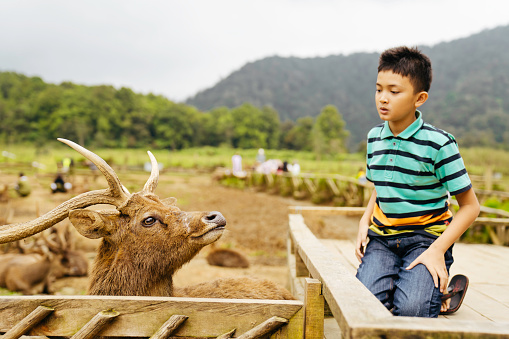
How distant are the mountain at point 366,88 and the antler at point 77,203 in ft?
177

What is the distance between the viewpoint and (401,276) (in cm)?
213

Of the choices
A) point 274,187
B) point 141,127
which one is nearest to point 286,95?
point 141,127

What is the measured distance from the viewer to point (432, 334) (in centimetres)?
110

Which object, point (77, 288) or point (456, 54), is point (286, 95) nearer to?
point (456, 54)

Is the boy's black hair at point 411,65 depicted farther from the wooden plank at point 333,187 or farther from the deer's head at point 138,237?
the wooden plank at point 333,187

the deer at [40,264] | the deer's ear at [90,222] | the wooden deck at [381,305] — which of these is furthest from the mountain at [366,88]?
the deer's ear at [90,222]

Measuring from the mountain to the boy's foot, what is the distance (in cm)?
5283

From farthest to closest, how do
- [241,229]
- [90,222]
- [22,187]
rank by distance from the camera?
[22,187], [241,229], [90,222]

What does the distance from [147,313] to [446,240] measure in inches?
59.8

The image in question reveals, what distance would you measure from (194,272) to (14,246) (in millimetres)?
3398

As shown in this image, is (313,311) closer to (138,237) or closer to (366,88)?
(138,237)

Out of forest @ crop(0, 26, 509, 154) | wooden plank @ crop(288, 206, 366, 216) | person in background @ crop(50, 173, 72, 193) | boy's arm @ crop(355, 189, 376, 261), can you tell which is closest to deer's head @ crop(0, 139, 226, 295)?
boy's arm @ crop(355, 189, 376, 261)

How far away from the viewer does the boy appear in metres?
1.95


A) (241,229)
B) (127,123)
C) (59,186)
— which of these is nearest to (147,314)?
(241,229)
